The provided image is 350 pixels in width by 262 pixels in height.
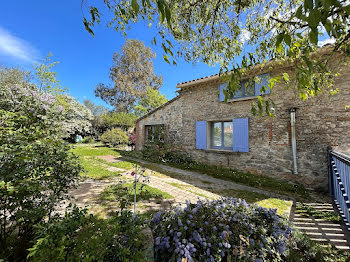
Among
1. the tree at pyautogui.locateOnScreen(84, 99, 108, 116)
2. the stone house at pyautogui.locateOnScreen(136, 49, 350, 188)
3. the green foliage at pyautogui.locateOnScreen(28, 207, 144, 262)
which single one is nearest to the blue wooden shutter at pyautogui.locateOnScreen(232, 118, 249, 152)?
the stone house at pyautogui.locateOnScreen(136, 49, 350, 188)

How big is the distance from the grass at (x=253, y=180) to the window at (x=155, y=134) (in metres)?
2.74

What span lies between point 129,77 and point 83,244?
22.2 meters

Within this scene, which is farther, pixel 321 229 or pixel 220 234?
pixel 321 229

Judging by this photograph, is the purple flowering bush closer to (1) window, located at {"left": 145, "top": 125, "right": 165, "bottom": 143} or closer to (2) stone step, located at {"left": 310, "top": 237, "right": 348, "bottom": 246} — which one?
(2) stone step, located at {"left": 310, "top": 237, "right": 348, "bottom": 246}

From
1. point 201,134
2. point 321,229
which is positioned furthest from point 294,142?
point 201,134

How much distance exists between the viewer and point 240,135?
6.07 meters

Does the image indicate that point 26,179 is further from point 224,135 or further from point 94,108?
point 94,108

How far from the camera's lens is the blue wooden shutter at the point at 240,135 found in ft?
19.5

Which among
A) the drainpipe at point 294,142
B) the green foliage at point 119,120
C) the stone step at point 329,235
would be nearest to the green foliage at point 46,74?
the green foliage at point 119,120

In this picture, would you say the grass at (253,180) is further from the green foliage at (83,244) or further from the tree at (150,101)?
the tree at (150,101)

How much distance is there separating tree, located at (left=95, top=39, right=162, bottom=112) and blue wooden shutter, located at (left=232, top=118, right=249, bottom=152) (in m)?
17.5

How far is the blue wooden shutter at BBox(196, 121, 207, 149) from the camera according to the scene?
7.05 metres

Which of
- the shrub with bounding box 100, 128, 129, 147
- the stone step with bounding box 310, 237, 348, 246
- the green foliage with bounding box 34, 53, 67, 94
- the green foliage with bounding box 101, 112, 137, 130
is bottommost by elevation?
the stone step with bounding box 310, 237, 348, 246

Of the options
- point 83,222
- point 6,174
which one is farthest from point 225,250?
point 6,174
